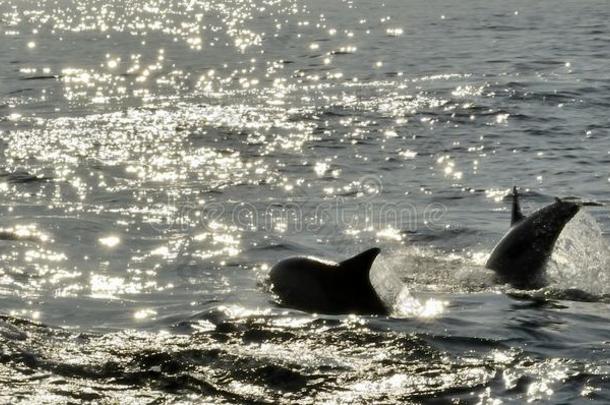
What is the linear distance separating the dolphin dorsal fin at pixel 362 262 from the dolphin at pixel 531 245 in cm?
248

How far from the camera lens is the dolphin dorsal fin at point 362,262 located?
12.5 meters

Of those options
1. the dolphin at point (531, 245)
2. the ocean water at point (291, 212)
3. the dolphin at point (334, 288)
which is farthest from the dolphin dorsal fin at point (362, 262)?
the dolphin at point (531, 245)

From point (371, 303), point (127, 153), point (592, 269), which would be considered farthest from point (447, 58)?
point (371, 303)

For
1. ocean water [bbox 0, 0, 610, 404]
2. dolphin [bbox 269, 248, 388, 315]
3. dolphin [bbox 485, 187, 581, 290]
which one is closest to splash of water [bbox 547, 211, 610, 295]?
ocean water [bbox 0, 0, 610, 404]

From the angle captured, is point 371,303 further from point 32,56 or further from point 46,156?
point 32,56

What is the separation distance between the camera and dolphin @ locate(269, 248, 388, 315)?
496 inches

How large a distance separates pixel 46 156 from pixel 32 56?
15759 millimetres

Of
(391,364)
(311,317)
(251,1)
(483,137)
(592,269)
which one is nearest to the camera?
(391,364)

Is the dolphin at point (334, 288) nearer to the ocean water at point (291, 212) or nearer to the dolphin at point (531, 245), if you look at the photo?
the ocean water at point (291, 212)

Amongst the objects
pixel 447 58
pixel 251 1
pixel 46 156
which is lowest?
pixel 46 156

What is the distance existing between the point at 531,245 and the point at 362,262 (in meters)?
2.94

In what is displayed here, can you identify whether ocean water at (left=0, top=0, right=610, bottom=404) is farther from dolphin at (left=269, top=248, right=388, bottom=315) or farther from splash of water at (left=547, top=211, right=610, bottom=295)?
dolphin at (left=269, top=248, right=388, bottom=315)

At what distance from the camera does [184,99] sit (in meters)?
28.0

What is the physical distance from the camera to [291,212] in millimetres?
18031
